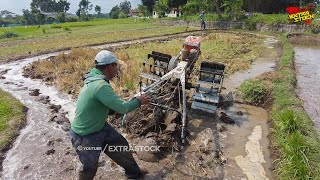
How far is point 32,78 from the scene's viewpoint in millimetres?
11797

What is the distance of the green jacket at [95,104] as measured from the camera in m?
3.59

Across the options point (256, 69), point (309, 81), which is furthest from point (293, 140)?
point (256, 69)

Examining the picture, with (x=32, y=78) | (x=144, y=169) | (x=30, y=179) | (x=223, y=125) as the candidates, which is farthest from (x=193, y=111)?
(x=32, y=78)

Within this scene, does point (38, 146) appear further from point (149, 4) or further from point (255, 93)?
point (149, 4)

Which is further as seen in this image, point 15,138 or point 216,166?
point 15,138

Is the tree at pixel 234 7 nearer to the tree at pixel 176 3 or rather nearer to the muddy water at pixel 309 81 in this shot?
the tree at pixel 176 3

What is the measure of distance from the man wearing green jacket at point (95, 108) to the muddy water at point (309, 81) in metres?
5.28

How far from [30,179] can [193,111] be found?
13.4 feet

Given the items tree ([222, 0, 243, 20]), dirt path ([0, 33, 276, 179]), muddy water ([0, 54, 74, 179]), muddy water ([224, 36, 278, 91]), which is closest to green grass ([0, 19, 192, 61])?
tree ([222, 0, 243, 20])

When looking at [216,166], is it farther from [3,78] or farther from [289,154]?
[3,78]

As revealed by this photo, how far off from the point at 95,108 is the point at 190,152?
2.64m

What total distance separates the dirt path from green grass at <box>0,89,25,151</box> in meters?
0.21

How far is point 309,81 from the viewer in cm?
1110

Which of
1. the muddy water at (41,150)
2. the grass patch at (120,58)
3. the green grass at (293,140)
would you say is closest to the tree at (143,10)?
the grass patch at (120,58)
